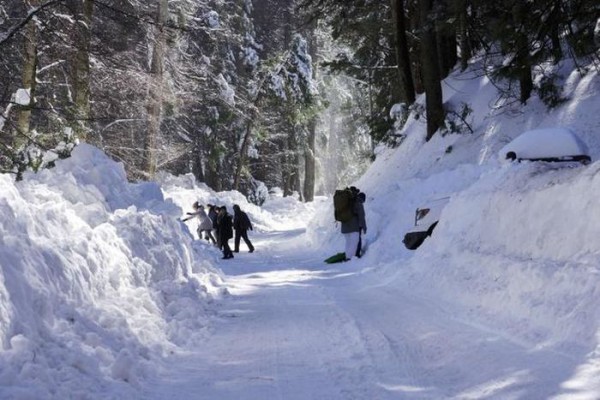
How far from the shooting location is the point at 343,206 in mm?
13508

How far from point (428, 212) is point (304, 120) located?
22.8 m

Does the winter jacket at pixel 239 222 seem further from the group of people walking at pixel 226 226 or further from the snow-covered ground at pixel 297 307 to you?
the snow-covered ground at pixel 297 307

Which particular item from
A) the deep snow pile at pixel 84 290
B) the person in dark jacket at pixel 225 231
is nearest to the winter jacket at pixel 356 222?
the person in dark jacket at pixel 225 231

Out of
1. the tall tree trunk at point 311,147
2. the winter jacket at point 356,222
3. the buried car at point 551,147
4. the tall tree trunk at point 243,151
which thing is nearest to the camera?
the buried car at point 551,147

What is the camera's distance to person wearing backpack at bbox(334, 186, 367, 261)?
13.3 meters

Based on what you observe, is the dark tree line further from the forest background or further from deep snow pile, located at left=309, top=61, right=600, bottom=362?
deep snow pile, located at left=309, top=61, right=600, bottom=362

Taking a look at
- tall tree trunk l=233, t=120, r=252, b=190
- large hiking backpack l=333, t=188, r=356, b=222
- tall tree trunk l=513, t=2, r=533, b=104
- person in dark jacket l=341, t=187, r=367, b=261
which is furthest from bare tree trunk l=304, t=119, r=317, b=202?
tall tree trunk l=513, t=2, r=533, b=104

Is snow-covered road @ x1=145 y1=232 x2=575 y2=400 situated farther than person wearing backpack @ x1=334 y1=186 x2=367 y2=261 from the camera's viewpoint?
No

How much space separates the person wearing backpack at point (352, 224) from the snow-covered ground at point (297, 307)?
270 centimetres

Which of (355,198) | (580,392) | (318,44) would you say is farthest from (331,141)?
(580,392)

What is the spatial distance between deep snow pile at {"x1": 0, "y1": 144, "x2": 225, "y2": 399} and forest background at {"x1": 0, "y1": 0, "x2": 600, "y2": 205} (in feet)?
3.43

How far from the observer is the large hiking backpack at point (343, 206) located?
527 inches

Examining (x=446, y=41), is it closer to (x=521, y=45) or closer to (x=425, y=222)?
(x=521, y=45)

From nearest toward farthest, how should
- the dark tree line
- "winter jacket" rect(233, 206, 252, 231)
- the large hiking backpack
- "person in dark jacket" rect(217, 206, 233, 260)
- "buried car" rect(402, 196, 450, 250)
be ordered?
the dark tree line
"buried car" rect(402, 196, 450, 250)
the large hiking backpack
"person in dark jacket" rect(217, 206, 233, 260)
"winter jacket" rect(233, 206, 252, 231)
